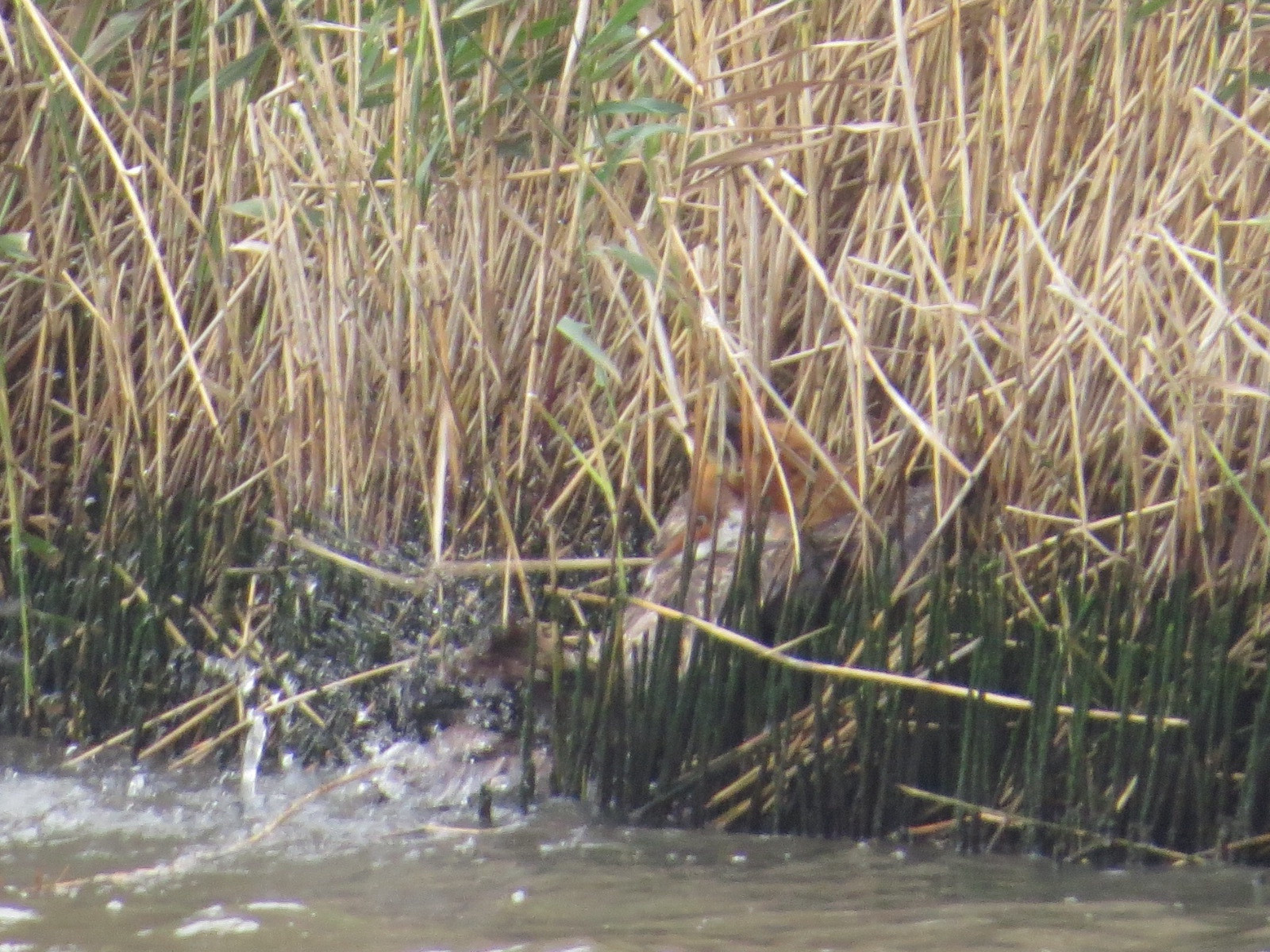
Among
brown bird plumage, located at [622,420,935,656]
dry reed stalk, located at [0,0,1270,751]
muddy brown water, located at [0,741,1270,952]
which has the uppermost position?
dry reed stalk, located at [0,0,1270,751]

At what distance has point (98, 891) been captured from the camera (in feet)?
7.32

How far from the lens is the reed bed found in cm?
243

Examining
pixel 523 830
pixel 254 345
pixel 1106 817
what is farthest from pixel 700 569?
pixel 254 345

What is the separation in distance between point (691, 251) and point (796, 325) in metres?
0.23

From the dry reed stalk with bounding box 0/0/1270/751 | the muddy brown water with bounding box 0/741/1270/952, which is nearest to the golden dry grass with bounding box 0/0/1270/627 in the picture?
the dry reed stalk with bounding box 0/0/1270/751

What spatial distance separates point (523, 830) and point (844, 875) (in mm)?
553

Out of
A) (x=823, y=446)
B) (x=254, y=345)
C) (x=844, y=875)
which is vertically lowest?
(x=844, y=875)

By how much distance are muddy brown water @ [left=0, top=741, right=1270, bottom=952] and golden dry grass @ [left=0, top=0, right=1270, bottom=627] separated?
1.62 ft

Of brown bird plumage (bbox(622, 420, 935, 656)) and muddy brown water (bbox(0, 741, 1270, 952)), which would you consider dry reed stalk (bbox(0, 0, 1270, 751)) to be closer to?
brown bird plumage (bbox(622, 420, 935, 656))

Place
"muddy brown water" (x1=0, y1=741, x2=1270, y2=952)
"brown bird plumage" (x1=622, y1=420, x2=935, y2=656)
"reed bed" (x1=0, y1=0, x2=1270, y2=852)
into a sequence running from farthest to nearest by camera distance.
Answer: "brown bird plumage" (x1=622, y1=420, x2=935, y2=656)
"reed bed" (x1=0, y1=0, x2=1270, y2=852)
"muddy brown water" (x1=0, y1=741, x2=1270, y2=952)

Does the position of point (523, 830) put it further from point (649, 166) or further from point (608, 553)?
point (649, 166)

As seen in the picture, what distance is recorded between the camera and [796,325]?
2854 millimetres

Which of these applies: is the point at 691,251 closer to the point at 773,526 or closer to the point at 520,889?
the point at 773,526

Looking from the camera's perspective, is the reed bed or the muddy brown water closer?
the muddy brown water
